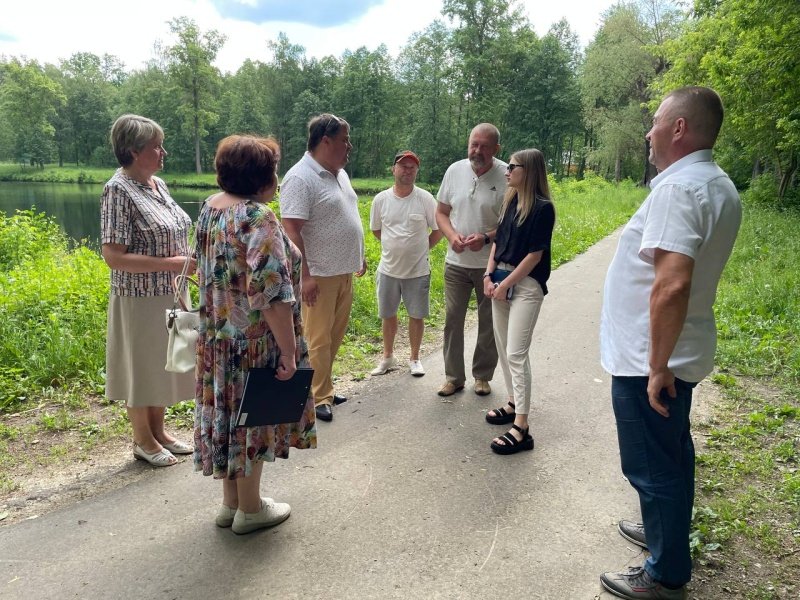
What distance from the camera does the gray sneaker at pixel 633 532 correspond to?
2543mm

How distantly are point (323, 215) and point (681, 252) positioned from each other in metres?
2.36

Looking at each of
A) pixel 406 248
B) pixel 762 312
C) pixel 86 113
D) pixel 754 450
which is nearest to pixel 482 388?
pixel 406 248

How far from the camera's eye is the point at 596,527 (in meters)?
2.67

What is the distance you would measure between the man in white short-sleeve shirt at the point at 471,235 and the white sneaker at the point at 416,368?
0.44 metres

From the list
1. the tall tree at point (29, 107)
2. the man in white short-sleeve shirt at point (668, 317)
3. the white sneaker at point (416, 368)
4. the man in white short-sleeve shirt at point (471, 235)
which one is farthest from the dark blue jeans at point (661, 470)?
the tall tree at point (29, 107)

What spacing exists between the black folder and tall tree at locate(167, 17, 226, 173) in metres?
52.1

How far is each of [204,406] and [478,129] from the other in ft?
8.61

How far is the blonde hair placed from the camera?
3.39 meters

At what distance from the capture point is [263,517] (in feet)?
8.57

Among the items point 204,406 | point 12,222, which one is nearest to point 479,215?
point 204,406

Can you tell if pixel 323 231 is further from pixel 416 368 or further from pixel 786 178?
pixel 786 178

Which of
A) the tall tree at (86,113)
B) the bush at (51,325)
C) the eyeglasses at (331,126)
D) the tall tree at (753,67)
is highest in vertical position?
the tall tree at (86,113)

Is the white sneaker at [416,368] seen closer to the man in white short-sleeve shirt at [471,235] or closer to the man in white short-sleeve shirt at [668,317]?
the man in white short-sleeve shirt at [471,235]

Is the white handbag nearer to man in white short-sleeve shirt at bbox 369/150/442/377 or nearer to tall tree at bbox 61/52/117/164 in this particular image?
man in white short-sleeve shirt at bbox 369/150/442/377
